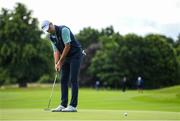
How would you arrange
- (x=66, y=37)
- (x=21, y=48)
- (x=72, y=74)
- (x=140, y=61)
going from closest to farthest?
(x=66, y=37) < (x=72, y=74) < (x=21, y=48) < (x=140, y=61)

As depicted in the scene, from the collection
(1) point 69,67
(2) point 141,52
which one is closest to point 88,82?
(2) point 141,52

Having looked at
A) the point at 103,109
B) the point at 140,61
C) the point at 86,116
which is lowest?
the point at 86,116

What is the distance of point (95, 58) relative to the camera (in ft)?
396

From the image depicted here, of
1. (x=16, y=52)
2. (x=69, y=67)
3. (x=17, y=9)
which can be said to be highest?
(x=17, y=9)

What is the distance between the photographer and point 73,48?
13969mm

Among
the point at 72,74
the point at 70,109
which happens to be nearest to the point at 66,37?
the point at 72,74

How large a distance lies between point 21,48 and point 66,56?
3435 inches

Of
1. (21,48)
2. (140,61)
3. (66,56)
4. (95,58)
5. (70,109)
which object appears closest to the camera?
(70,109)

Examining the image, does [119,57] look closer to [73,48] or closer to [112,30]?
[112,30]

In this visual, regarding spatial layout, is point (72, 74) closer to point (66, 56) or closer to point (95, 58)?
point (66, 56)

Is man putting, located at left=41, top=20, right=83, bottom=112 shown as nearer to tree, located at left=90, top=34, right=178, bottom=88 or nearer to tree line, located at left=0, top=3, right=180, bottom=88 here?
tree line, located at left=0, top=3, right=180, bottom=88

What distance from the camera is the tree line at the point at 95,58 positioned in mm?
A: 99125

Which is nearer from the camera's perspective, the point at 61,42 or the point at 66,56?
the point at 61,42

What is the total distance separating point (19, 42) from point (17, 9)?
596 centimetres
